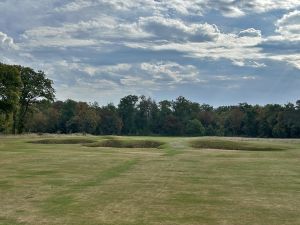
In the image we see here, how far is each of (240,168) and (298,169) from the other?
15.8 feet

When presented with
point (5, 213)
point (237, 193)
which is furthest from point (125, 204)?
point (237, 193)

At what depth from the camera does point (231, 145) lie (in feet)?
262

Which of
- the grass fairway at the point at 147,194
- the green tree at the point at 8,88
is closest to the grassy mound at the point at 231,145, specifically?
the grass fairway at the point at 147,194

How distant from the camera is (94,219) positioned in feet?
60.4

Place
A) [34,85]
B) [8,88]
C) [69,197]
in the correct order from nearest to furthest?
[69,197]
[8,88]
[34,85]

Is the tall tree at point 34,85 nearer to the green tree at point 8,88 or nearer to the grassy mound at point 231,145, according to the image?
the green tree at point 8,88

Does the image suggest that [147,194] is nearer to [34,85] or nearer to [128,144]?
[128,144]

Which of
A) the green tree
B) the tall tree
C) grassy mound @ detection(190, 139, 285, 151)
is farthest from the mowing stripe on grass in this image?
the tall tree

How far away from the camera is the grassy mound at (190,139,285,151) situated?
75.6 meters

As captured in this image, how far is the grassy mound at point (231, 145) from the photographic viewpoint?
75631 millimetres

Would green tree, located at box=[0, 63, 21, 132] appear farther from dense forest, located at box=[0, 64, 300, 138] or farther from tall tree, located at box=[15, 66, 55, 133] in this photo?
tall tree, located at box=[15, 66, 55, 133]

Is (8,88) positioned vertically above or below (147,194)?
above

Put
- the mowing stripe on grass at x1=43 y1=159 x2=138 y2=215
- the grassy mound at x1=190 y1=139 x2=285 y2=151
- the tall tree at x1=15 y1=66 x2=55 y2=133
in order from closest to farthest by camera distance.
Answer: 1. the mowing stripe on grass at x1=43 y1=159 x2=138 y2=215
2. the grassy mound at x1=190 y1=139 x2=285 y2=151
3. the tall tree at x1=15 y1=66 x2=55 y2=133

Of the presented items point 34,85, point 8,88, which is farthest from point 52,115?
point 8,88
